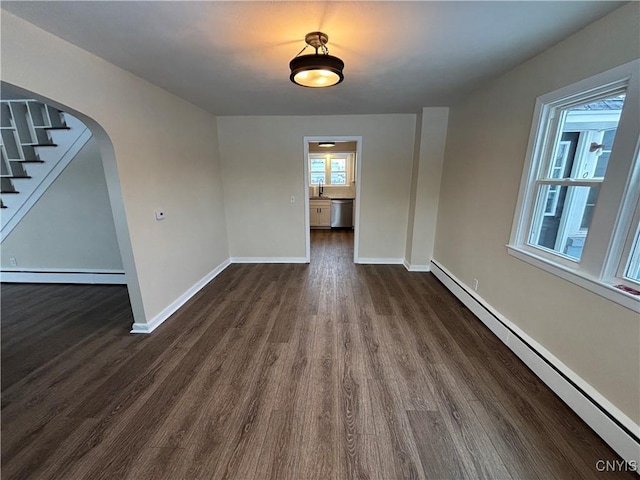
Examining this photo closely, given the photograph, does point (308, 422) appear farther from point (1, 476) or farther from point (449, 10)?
point (449, 10)

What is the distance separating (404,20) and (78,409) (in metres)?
3.25

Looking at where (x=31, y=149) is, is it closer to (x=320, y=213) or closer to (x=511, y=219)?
(x=320, y=213)

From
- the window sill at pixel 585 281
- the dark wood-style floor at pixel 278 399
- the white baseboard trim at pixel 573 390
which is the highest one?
the window sill at pixel 585 281

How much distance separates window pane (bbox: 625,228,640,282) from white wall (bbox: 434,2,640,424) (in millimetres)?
187

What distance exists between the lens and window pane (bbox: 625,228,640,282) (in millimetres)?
1411

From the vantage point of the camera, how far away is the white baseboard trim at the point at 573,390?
1.34 meters

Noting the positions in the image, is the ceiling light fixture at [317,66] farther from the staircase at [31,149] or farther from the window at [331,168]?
the window at [331,168]

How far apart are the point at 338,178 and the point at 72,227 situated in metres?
5.90

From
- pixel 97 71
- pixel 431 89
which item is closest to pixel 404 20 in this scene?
pixel 431 89

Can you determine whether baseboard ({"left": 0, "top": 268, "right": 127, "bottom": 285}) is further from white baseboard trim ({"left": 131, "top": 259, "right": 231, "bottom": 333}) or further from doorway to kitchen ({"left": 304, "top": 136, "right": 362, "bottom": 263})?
doorway to kitchen ({"left": 304, "top": 136, "right": 362, "bottom": 263})

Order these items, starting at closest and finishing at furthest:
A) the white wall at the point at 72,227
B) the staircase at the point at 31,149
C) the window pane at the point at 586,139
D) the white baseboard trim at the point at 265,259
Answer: the window pane at the point at 586,139 < the staircase at the point at 31,149 < the white wall at the point at 72,227 < the white baseboard trim at the point at 265,259

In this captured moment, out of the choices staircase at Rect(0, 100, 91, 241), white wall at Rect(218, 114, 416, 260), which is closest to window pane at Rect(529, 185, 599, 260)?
white wall at Rect(218, 114, 416, 260)

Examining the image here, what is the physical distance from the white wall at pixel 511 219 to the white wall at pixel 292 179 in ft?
2.56

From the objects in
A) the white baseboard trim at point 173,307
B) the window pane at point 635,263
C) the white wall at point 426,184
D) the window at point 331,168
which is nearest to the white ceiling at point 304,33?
the white wall at point 426,184
